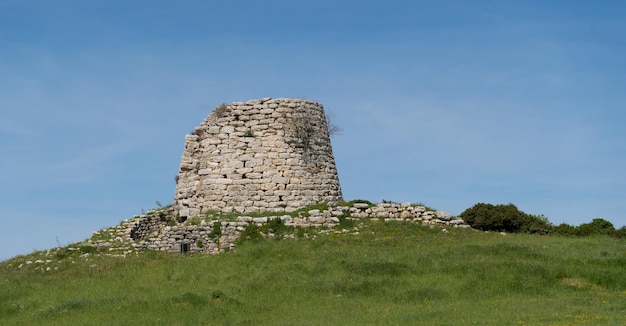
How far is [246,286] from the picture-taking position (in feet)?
78.4

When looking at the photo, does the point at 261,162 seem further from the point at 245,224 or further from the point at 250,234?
the point at 250,234

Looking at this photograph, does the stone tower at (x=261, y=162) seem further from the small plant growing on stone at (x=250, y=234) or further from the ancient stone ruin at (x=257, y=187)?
the small plant growing on stone at (x=250, y=234)

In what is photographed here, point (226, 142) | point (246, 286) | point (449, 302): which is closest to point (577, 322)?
point (449, 302)

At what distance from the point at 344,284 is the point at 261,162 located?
10.7 meters

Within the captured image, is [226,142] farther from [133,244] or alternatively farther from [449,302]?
[449,302]

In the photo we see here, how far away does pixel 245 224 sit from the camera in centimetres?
3070

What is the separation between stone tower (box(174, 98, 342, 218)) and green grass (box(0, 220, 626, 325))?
10.7 feet

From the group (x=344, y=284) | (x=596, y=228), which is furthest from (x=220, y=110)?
(x=596, y=228)

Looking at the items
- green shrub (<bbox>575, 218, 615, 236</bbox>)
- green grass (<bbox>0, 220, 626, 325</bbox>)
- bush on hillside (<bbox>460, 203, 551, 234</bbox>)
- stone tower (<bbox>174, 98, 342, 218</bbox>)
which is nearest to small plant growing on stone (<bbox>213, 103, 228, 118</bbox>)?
stone tower (<bbox>174, 98, 342, 218</bbox>)

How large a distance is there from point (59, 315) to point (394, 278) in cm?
1004

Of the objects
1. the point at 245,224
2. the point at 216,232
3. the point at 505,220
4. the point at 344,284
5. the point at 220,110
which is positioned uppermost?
the point at 220,110

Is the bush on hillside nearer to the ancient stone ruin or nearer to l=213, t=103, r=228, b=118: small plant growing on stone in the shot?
the ancient stone ruin

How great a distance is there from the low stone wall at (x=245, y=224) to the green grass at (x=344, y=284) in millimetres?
1020

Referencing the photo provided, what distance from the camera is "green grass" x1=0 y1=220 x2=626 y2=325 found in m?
20.5
